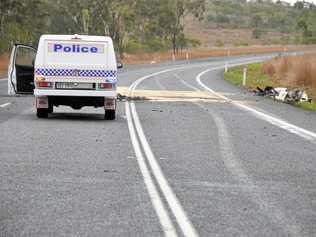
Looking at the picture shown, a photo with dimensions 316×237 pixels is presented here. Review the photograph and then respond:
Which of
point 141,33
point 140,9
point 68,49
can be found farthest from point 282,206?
point 141,33

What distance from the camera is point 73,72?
16719 mm

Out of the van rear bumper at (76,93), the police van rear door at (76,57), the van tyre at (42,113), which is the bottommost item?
the van tyre at (42,113)

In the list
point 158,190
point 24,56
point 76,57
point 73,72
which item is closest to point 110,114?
point 73,72

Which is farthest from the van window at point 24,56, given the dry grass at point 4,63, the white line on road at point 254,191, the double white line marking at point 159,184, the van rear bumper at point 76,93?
the dry grass at point 4,63

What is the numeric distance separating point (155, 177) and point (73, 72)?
26.2 feet

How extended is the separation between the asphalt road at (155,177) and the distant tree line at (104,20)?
40085 millimetres

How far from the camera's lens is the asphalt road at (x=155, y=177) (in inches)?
263

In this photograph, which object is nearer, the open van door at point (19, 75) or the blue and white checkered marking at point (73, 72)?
the blue and white checkered marking at point (73, 72)

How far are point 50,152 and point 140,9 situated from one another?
6567cm

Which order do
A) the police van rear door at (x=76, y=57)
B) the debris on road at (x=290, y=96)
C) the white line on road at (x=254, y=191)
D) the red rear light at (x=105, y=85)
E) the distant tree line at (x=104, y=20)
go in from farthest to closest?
the distant tree line at (x=104, y=20) → the debris on road at (x=290, y=96) → the red rear light at (x=105, y=85) → the police van rear door at (x=76, y=57) → the white line on road at (x=254, y=191)

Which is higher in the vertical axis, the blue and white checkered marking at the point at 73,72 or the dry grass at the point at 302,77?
the blue and white checkered marking at the point at 73,72

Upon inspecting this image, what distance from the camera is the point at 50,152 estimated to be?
11.2 metres

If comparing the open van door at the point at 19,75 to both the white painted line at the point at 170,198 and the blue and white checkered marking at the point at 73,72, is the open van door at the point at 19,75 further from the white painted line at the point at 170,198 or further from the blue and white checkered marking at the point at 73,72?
the white painted line at the point at 170,198

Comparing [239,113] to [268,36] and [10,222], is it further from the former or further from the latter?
[268,36]
